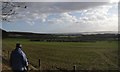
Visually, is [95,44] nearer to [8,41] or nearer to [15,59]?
[8,41]

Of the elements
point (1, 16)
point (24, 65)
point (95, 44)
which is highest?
point (1, 16)

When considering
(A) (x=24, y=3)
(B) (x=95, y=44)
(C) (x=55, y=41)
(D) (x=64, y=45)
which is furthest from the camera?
(B) (x=95, y=44)

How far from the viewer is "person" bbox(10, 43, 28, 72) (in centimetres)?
1311

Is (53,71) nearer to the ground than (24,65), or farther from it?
nearer to the ground

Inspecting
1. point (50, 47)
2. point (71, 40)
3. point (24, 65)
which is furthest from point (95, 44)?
point (24, 65)

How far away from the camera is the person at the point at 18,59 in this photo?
1311cm

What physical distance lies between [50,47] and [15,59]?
43120mm

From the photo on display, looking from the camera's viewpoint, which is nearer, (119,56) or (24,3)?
(24,3)

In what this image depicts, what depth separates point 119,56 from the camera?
1667 inches

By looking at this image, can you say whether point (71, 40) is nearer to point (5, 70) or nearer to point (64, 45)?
point (64, 45)

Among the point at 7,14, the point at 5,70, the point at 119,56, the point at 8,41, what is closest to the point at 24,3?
the point at 7,14

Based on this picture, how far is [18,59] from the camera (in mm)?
13172

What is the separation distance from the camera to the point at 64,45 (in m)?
59.8

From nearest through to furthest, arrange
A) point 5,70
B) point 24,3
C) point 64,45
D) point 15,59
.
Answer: point 15,59 → point 24,3 → point 5,70 → point 64,45
